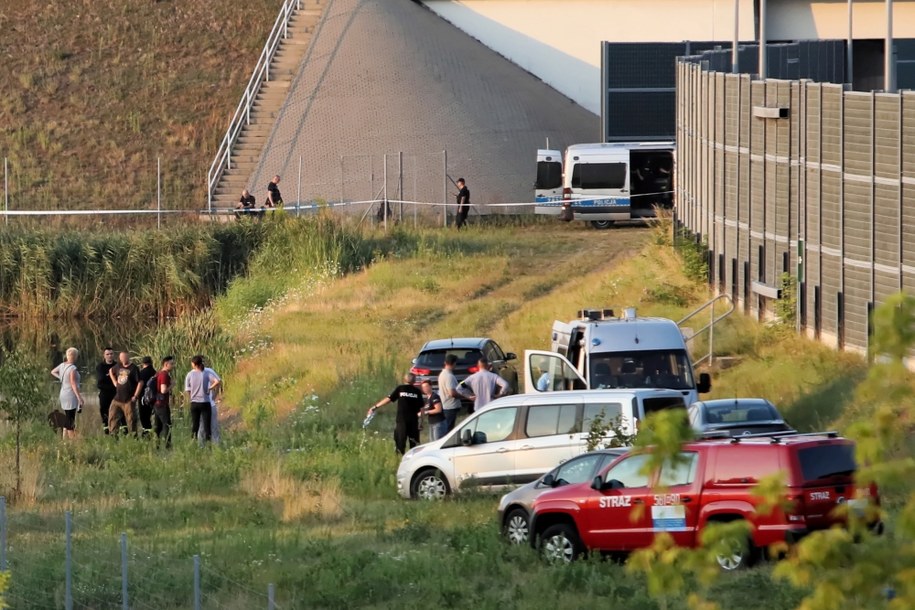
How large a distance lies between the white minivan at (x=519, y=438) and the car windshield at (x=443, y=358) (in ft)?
21.4

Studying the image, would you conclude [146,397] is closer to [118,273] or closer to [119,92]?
[118,273]

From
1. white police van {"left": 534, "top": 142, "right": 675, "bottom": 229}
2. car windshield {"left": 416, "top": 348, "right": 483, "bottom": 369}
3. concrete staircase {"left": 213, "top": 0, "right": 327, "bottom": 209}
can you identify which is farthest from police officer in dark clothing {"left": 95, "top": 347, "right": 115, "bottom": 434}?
concrete staircase {"left": 213, "top": 0, "right": 327, "bottom": 209}

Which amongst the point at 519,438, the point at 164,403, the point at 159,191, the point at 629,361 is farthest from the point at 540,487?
the point at 159,191

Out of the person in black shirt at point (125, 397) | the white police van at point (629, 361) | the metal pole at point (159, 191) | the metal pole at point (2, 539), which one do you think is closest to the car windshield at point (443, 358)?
the white police van at point (629, 361)

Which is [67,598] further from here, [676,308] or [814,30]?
[814,30]

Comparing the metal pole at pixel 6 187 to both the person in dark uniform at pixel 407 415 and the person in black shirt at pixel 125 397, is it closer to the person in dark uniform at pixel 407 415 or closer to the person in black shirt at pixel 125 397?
the person in black shirt at pixel 125 397

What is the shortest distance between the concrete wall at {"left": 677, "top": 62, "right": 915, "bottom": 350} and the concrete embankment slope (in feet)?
70.8

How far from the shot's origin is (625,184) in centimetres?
5012

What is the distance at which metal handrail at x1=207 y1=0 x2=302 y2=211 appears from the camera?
58.1 m

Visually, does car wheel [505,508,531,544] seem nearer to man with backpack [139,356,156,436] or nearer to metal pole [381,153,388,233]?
man with backpack [139,356,156,436]

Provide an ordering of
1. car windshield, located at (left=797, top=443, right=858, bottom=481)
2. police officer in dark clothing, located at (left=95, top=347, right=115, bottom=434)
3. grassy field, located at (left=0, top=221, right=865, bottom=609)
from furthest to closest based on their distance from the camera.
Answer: police officer in dark clothing, located at (left=95, top=347, right=115, bottom=434)
grassy field, located at (left=0, top=221, right=865, bottom=609)
car windshield, located at (left=797, top=443, right=858, bottom=481)

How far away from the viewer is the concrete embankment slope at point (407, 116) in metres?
57.0

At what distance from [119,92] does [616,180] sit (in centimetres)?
2337

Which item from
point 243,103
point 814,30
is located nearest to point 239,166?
point 243,103
